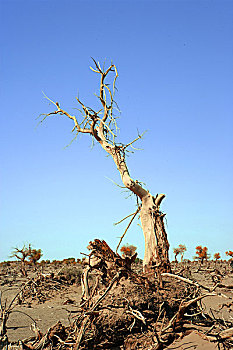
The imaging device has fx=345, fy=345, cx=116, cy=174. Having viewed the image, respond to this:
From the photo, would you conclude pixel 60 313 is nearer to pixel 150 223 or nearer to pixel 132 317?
pixel 150 223

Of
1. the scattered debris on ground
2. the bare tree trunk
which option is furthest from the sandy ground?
the bare tree trunk

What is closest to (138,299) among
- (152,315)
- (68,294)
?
(152,315)

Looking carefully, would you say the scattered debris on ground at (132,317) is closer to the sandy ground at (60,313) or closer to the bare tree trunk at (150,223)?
the sandy ground at (60,313)

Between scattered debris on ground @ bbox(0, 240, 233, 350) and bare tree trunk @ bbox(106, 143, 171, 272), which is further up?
bare tree trunk @ bbox(106, 143, 171, 272)

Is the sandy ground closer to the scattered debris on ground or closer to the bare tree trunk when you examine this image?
the scattered debris on ground

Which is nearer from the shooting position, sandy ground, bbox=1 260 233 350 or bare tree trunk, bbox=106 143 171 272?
sandy ground, bbox=1 260 233 350

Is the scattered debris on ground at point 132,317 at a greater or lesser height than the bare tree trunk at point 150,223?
lesser

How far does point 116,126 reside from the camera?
8.87m

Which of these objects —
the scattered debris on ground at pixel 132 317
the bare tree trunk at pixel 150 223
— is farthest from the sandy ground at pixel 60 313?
the bare tree trunk at pixel 150 223

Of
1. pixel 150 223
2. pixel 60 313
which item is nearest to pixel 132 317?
pixel 150 223

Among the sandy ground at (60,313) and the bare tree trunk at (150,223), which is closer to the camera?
the sandy ground at (60,313)

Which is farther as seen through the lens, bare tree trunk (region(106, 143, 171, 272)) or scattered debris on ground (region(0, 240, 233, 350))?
bare tree trunk (region(106, 143, 171, 272))

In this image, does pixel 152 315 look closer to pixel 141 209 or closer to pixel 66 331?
pixel 66 331

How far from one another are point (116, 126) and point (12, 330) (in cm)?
570
